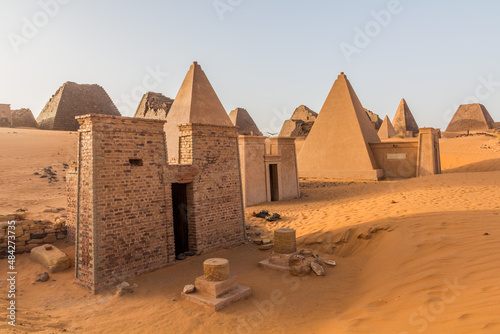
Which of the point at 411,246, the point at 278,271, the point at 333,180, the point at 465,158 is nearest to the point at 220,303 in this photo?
the point at 278,271

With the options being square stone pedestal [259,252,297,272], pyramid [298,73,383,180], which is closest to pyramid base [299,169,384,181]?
pyramid [298,73,383,180]

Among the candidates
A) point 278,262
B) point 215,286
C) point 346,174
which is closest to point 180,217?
point 278,262

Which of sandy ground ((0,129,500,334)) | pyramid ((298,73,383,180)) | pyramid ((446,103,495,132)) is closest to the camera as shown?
sandy ground ((0,129,500,334))

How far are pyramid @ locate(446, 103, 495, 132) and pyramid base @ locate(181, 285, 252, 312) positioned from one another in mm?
45224

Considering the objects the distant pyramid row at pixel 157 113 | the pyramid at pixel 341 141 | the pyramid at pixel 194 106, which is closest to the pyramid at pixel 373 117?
the distant pyramid row at pixel 157 113

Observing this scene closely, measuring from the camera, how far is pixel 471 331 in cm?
279

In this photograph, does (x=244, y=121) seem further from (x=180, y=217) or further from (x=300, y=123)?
(x=180, y=217)

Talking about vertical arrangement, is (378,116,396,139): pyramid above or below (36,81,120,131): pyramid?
below

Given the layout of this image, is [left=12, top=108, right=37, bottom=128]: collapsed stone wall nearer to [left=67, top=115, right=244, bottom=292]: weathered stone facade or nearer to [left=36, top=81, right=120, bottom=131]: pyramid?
[left=36, top=81, right=120, bottom=131]: pyramid

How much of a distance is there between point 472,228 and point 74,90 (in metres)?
30.7

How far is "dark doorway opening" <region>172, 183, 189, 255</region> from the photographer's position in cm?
842

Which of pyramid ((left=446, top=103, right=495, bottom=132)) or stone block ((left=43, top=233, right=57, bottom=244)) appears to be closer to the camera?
stone block ((left=43, top=233, right=57, bottom=244))

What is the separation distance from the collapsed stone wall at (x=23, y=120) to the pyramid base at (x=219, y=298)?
33959 millimetres

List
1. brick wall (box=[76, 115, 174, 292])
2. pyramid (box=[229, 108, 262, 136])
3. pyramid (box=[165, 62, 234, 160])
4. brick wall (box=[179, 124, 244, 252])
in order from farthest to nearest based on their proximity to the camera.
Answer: pyramid (box=[229, 108, 262, 136]) < pyramid (box=[165, 62, 234, 160]) < brick wall (box=[179, 124, 244, 252]) < brick wall (box=[76, 115, 174, 292])
